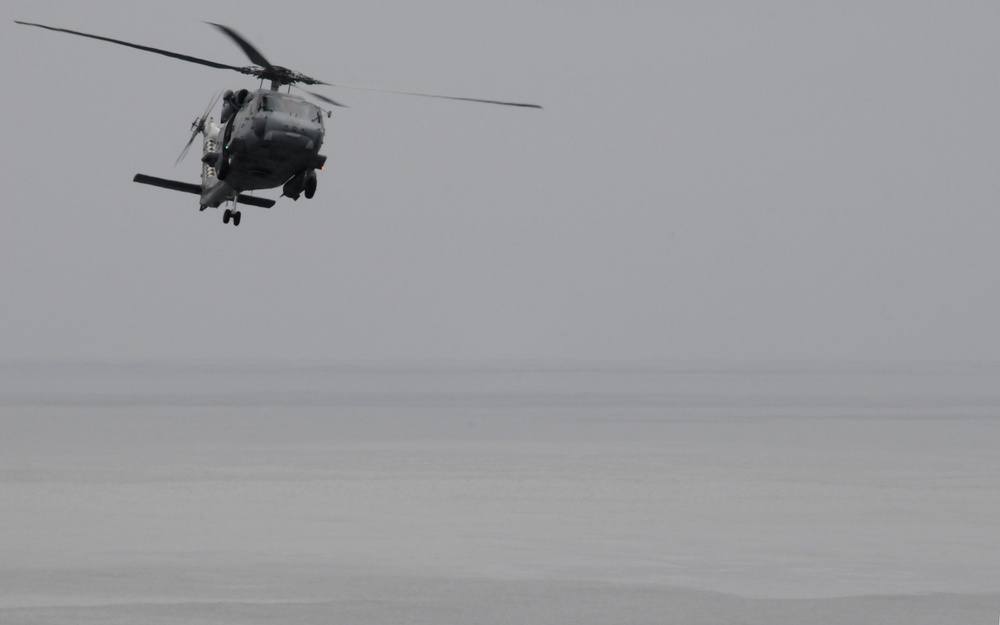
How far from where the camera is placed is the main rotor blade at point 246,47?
26.1 meters

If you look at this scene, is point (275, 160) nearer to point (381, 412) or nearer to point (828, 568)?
point (828, 568)

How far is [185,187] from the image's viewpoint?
35.4 meters

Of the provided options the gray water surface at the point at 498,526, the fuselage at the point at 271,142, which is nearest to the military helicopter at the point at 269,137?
the fuselage at the point at 271,142

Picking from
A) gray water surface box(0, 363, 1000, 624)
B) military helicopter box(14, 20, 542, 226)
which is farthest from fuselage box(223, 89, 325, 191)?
gray water surface box(0, 363, 1000, 624)

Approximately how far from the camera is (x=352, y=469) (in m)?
71.2

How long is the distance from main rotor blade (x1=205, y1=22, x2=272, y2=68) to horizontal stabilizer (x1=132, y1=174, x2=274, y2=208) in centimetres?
340

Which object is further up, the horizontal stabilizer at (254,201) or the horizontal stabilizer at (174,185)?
the horizontal stabilizer at (174,185)

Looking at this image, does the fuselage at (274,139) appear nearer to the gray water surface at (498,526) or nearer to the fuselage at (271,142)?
the fuselage at (271,142)

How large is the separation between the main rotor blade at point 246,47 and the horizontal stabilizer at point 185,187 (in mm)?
3399

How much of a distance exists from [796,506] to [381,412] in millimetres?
81872

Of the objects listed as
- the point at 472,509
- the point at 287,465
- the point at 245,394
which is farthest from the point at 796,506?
the point at 245,394

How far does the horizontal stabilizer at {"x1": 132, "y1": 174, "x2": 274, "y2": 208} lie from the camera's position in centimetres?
3366

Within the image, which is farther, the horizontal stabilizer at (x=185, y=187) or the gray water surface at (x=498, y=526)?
the gray water surface at (x=498, y=526)

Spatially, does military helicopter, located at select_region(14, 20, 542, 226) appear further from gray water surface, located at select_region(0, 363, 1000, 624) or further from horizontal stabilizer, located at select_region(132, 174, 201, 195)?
gray water surface, located at select_region(0, 363, 1000, 624)
